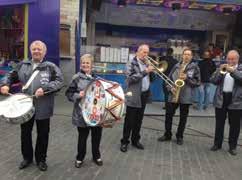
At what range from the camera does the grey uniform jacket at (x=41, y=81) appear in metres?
5.21

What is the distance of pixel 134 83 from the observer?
6.49m


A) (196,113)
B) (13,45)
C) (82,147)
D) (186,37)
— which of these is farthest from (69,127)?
(186,37)

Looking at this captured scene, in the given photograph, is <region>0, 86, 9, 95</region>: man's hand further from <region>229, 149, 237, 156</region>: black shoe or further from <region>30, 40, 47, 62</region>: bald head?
<region>229, 149, 237, 156</region>: black shoe

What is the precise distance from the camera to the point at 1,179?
16.9 feet

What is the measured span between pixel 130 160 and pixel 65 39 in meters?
7.82

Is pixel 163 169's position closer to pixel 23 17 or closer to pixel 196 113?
pixel 196 113

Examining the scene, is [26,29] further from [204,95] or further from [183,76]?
[183,76]

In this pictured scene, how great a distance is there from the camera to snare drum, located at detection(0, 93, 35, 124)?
4863mm

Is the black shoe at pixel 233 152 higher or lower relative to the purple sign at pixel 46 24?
lower

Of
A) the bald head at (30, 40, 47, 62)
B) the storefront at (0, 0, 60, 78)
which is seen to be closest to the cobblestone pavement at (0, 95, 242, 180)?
the bald head at (30, 40, 47, 62)

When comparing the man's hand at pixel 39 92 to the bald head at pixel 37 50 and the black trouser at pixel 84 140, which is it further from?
the black trouser at pixel 84 140

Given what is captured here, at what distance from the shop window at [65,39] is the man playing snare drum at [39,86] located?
7889 millimetres

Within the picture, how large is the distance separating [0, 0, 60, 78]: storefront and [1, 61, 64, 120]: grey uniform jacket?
563 centimetres

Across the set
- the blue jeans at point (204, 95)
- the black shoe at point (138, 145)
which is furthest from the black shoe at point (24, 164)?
the blue jeans at point (204, 95)
